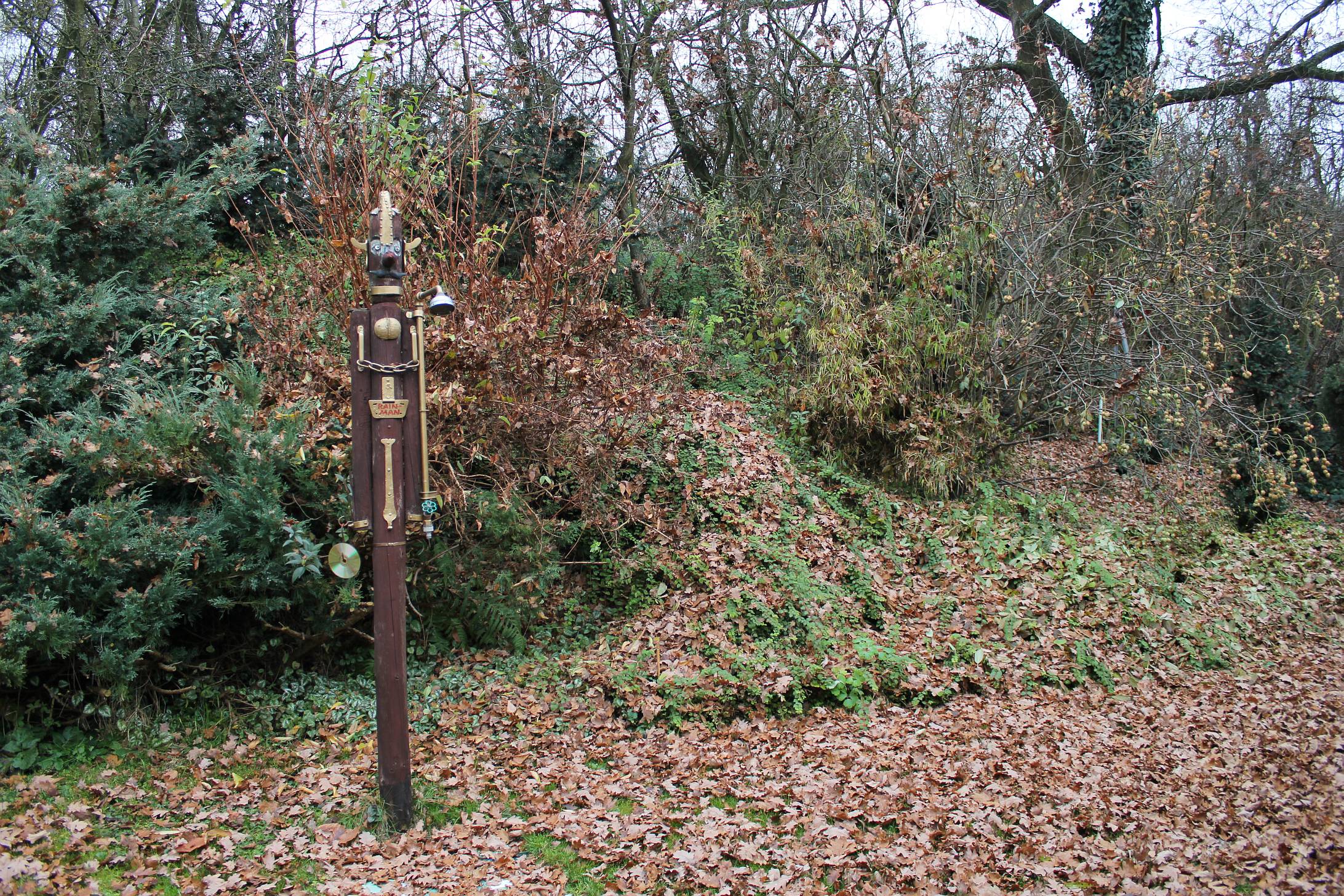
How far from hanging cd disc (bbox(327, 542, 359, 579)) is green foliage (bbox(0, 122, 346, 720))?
0.93m

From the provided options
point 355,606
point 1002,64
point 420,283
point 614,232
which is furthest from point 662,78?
point 355,606

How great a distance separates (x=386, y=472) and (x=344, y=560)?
51 cm

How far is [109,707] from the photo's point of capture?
518 cm

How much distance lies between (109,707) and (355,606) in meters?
1.49

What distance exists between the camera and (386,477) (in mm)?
4543

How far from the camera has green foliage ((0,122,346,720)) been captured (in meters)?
5.00

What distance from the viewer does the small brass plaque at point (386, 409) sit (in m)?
4.53

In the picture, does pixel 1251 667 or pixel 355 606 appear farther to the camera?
pixel 1251 667

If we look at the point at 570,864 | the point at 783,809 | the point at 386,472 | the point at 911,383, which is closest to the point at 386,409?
the point at 386,472

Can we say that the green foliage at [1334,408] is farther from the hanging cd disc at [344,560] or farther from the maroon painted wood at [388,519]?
the hanging cd disc at [344,560]

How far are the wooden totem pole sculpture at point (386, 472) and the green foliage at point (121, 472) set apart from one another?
1.07 metres

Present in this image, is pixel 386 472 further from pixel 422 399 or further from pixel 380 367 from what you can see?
pixel 380 367

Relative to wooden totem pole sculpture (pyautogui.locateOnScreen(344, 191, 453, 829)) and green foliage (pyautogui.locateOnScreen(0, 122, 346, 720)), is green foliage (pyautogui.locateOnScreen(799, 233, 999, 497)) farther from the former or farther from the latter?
wooden totem pole sculpture (pyautogui.locateOnScreen(344, 191, 453, 829))

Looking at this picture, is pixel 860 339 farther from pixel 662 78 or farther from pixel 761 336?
pixel 662 78
